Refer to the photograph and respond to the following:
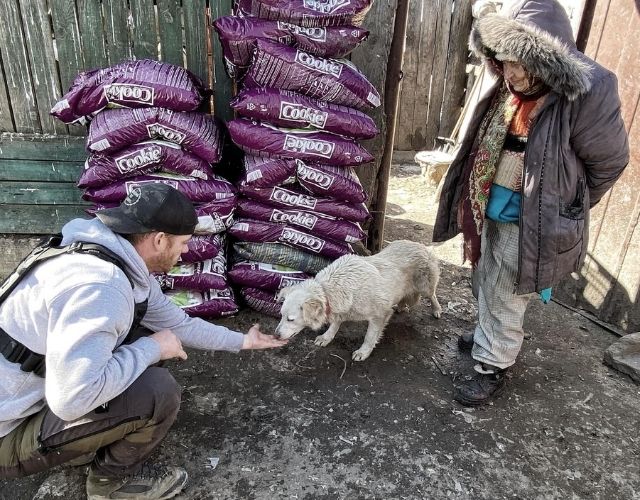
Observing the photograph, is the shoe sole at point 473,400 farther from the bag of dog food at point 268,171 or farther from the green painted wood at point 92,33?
the green painted wood at point 92,33

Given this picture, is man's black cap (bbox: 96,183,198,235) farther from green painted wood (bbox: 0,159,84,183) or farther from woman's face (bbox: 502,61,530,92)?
green painted wood (bbox: 0,159,84,183)

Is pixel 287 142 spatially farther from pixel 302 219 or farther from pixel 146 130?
pixel 146 130

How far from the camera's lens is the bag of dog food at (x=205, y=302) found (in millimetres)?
4113

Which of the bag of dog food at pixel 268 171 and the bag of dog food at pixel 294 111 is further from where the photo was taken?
the bag of dog food at pixel 268 171

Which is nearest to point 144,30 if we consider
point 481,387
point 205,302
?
point 205,302

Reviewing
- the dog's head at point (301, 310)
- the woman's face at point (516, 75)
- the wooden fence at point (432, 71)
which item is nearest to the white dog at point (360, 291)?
the dog's head at point (301, 310)

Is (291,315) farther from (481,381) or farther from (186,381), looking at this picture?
(481,381)

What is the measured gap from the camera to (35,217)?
4434mm

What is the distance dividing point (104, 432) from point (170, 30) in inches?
128

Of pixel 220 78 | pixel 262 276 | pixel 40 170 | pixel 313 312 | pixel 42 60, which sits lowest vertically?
pixel 262 276

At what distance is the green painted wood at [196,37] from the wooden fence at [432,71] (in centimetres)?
538

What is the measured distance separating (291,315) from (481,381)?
1447 mm

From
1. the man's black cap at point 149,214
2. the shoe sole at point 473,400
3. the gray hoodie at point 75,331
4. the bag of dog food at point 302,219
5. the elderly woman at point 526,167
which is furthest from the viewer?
the bag of dog food at point 302,219

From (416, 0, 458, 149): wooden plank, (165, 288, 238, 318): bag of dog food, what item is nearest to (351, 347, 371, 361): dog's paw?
(165, 288, 238, 318): bag of dog food
